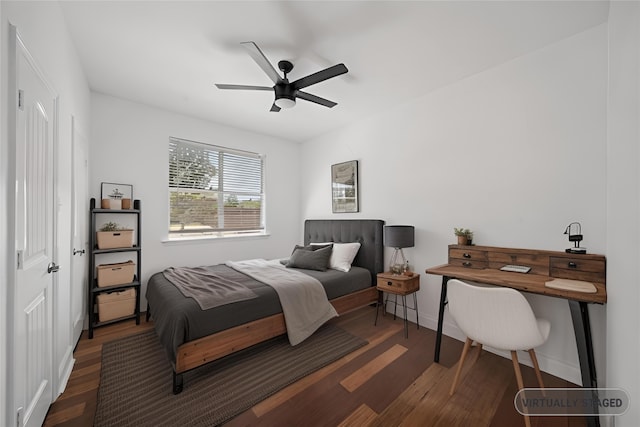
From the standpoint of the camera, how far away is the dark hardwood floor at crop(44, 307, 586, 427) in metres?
1.60

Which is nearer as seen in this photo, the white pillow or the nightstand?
the nightstand

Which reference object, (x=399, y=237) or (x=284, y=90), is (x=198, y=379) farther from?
(x=284, y=90)

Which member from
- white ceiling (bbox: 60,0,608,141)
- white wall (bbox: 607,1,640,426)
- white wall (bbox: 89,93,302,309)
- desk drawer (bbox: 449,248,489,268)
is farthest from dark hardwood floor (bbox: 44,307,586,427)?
white ceiling (bbox: 60,0,608,141)

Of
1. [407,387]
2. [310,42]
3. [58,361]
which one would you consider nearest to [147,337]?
[58,361]

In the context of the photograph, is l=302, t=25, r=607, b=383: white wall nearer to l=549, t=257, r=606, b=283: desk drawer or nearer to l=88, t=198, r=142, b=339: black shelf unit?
l=549, t=257, r=606, b=283: desk drawer

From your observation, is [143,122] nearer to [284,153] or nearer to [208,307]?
[284,153]

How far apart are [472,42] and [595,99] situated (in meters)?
1.02

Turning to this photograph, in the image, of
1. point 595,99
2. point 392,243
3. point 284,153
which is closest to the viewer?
point 595,99

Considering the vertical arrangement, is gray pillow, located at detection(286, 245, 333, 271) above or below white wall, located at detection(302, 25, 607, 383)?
below

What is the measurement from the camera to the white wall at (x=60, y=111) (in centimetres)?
108

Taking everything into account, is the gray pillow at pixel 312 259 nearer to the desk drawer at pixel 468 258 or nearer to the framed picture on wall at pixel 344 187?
the framed picture on wall at pixel 344 187

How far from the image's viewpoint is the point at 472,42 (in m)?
2.08

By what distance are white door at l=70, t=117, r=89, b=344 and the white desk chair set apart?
3.21 m

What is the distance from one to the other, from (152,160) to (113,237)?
44.8 inches
